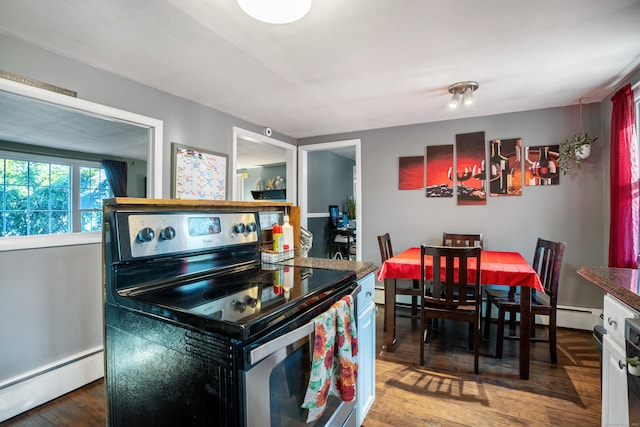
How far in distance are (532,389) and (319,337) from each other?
1919mm

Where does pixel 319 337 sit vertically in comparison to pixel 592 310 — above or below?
above

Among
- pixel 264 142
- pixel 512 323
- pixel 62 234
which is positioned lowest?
pixel 512 323

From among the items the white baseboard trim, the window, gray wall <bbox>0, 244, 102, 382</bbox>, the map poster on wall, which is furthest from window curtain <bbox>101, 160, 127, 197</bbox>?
the white baseboard trim

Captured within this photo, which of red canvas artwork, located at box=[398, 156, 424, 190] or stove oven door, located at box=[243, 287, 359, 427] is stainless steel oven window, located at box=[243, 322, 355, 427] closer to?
stove oven door, located at box=[243, 287, 359, 427]

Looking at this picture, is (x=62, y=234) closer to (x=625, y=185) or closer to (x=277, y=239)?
(x=277, y=239)

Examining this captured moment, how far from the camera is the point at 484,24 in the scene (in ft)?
5.59

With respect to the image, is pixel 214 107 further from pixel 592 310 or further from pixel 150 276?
pixel 592 310

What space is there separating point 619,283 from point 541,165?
7.86ft

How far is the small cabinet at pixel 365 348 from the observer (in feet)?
4.79

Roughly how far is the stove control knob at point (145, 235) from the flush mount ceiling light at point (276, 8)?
1.07 m

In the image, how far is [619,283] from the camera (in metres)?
1.19

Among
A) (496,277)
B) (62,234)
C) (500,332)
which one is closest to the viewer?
(62,234)

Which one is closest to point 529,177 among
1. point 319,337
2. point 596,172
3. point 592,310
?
point 596,172

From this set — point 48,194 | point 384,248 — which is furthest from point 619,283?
point 48,194
